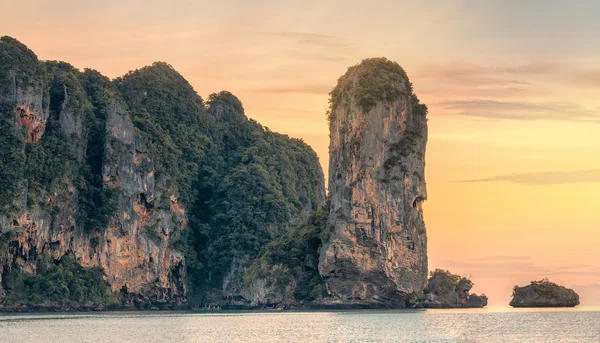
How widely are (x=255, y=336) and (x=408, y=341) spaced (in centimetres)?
832

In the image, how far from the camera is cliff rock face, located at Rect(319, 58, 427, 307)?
83.2 metres

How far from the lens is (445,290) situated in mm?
89062

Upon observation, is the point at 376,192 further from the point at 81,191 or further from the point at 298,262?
the point at 81,191

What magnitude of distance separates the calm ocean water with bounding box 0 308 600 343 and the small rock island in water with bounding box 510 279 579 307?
26871 millimetres

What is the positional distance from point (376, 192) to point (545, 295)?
20.8 m

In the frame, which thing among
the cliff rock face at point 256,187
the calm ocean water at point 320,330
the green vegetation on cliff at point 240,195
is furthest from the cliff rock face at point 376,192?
the green vegetation on cliff at point 240,195

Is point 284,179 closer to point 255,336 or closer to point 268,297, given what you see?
point 268,297

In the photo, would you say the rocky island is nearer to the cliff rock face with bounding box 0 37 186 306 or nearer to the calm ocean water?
the cliff rock face with bounding box 0 37 186 306

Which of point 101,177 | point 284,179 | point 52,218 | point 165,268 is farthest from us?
Answer: point 284,179

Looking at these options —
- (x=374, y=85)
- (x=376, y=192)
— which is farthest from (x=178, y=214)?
(x=374, y=85)

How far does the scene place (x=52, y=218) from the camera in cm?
8481

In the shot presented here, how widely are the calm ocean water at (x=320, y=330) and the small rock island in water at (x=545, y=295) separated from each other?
88.2 ft

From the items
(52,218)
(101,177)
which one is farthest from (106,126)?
(52,218)

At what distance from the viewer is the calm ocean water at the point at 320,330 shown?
4603 centimetres
